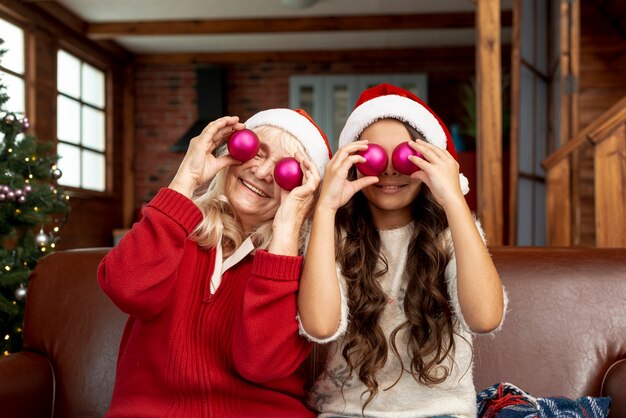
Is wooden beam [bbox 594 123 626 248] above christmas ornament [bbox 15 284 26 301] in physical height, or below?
above

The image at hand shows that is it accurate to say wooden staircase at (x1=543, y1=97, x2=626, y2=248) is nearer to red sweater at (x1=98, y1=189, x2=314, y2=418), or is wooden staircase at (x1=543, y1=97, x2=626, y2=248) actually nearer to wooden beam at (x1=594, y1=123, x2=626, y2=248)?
wooden beam at (x1=594, y1=123, x2=626, y2=248)

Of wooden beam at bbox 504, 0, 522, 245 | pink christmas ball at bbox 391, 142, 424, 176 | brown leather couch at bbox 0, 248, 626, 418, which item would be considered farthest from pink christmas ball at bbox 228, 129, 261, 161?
wooden beam at bbox 504, 0, 522, 245

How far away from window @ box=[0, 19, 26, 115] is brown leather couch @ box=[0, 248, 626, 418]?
4289 millimetres

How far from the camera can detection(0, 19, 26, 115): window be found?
562 centimetres

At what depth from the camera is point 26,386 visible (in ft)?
5.31

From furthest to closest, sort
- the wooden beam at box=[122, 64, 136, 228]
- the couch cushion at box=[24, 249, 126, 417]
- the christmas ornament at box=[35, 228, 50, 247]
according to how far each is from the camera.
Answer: the wooden beam at box=[122, 64, 136, 228], the christmas ornament at box=[35, 228, 50, 247], the couch cushion at box=[24, 249, 126, 417]

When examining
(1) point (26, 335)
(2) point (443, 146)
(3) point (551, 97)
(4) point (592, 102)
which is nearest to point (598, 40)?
(4) point (592, 102)

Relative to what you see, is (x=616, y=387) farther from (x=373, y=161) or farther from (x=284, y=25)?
(x=284, y=25)

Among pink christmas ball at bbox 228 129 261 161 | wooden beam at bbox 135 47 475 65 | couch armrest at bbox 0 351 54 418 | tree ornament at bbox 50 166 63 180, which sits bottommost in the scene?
couch armrest at bbox 0 351 54 418

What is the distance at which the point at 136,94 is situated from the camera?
828 cm

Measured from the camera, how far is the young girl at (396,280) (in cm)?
129

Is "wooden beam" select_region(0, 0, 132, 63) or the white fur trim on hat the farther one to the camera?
"wooden beam" select_region(0, 0, 132, 63)

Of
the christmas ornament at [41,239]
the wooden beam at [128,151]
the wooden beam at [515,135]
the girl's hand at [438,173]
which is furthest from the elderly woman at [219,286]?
the wooden beam at [128,151]

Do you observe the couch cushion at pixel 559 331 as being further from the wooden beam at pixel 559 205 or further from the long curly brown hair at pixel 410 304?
the wooden beam at pixel 559 205
